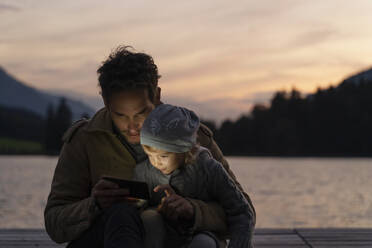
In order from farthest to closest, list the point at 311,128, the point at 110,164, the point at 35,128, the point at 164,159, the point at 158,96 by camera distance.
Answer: the point at 35,128 → the point at 311,128 → the point at 158,96 → the point at 110,164 → the point at 164,159

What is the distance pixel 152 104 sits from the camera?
2895mm

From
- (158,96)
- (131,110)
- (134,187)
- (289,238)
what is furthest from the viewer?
(289,238)

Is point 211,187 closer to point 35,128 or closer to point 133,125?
point 133,125

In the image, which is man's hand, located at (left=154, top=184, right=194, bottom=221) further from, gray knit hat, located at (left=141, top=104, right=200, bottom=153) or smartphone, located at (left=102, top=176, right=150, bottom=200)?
gray knit hat, located at (left=141, top=104, right=200, bottom=153)

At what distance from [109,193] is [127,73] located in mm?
646

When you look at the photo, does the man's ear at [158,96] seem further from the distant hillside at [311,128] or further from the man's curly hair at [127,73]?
the distant hillside at [311,128]

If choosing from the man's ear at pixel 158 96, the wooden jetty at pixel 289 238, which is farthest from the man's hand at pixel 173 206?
the wooden jetty at pixel 289 238

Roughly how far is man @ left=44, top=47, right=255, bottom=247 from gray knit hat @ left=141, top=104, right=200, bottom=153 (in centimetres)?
21

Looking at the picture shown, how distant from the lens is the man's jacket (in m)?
2.84

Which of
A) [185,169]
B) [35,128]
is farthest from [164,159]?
[35,128]

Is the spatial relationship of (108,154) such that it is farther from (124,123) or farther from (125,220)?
(125,220)

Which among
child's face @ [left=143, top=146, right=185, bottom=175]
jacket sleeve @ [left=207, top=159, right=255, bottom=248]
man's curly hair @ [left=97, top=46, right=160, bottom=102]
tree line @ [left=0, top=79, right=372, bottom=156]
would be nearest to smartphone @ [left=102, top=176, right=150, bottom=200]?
child's face @ [left=143, top=146, right=185, bottom=175]

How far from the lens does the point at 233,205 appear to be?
2689 mm

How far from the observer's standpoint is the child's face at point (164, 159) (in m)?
2.58
